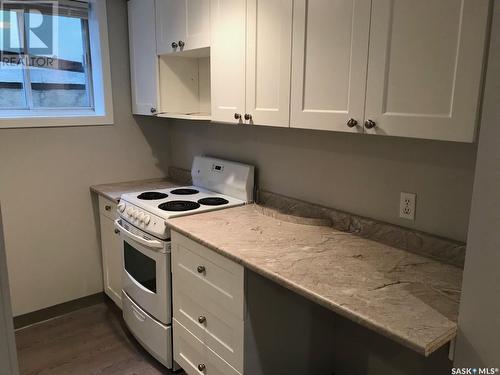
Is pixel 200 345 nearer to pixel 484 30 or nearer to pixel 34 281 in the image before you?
pixel 34 281

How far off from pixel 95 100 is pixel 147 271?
1.40 meters

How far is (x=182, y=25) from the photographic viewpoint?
7.60 ft

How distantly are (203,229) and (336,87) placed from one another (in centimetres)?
89

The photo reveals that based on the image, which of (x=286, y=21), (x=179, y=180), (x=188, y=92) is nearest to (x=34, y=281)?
(x=179, y=180)

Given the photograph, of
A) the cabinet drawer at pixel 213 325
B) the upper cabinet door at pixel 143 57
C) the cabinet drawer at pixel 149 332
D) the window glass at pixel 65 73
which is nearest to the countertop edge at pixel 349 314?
the cabinet drawer at pixel 213 325

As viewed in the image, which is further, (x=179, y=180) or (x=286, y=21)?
(x=179, y=180)

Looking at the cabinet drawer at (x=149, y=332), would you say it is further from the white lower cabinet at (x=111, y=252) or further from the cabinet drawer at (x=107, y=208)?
the cabinet drawer at (x=107, y=208)

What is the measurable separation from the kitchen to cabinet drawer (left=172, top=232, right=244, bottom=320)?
0.02 meters

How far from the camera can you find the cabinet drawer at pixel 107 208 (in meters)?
2.69

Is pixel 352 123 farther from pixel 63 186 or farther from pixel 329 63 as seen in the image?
pixel 63 186

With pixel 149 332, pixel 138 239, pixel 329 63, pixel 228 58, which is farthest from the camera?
pixel 149 332

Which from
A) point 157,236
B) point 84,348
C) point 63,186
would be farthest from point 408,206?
point 63,186

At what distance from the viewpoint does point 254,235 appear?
73.9 inches

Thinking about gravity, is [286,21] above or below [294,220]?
above
